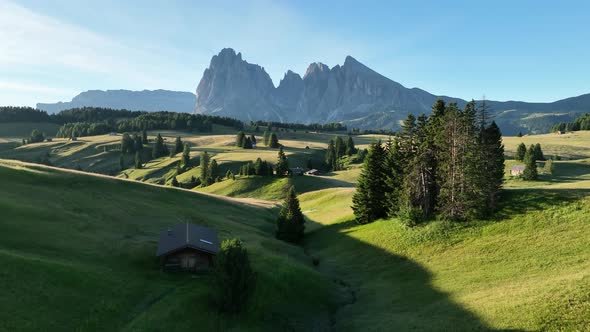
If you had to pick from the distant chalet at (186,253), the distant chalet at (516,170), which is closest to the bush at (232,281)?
the distant chalet at (186,253)

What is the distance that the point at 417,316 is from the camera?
3353cm

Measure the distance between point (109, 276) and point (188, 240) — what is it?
948cm

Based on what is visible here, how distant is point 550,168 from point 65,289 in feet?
455

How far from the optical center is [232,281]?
35156mm

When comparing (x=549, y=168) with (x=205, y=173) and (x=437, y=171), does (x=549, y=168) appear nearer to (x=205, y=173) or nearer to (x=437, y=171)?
(x=437, y=171)

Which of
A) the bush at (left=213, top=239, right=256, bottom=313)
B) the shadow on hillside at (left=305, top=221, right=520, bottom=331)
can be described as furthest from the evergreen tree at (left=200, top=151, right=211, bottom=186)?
the bush at (left=213, top=239, right=256, bottom=313)

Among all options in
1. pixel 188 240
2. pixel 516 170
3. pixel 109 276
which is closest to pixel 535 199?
pixel 188 240

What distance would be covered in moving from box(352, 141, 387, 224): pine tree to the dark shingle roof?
30.5 m

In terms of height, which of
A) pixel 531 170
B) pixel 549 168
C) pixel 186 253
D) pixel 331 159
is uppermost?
pixel 531 170

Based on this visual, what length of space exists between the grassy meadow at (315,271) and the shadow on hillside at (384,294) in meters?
0.19

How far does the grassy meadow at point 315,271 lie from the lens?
3077cm

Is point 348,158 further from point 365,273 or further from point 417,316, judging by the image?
point 417,316

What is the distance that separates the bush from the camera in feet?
115

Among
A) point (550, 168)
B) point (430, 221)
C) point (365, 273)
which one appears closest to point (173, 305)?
point (365, 273)
